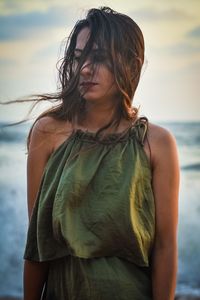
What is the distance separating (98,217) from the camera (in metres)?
1.39

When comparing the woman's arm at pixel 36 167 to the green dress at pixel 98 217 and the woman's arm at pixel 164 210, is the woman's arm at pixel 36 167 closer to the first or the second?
the green dress at pixel 98 217

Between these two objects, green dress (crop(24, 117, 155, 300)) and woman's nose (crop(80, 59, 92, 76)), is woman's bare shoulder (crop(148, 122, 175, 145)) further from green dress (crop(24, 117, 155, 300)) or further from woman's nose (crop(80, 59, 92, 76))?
woman's nose (crop(80, 59, 92, 76))

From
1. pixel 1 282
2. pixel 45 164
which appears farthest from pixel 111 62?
pixel 1 282

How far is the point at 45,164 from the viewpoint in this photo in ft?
4.92

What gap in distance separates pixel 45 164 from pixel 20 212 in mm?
1776

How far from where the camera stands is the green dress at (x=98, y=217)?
139 cm

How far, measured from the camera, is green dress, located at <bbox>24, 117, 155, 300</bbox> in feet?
4.56

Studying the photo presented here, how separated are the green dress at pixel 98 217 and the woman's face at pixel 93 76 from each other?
0.11 m

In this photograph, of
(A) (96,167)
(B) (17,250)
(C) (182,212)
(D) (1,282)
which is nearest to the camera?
(A) (96,167)

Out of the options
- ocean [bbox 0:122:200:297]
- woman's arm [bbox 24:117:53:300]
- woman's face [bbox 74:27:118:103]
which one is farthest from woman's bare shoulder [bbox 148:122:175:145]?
ocean [bbox 0:122:200:297]

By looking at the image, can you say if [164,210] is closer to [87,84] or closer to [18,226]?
[87,84]

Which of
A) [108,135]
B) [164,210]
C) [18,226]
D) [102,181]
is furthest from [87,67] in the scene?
[18,226]

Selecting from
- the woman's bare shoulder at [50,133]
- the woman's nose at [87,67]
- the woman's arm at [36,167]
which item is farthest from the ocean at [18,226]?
the woman's nose at [87,67]

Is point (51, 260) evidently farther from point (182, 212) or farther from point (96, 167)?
point (182, 212)
